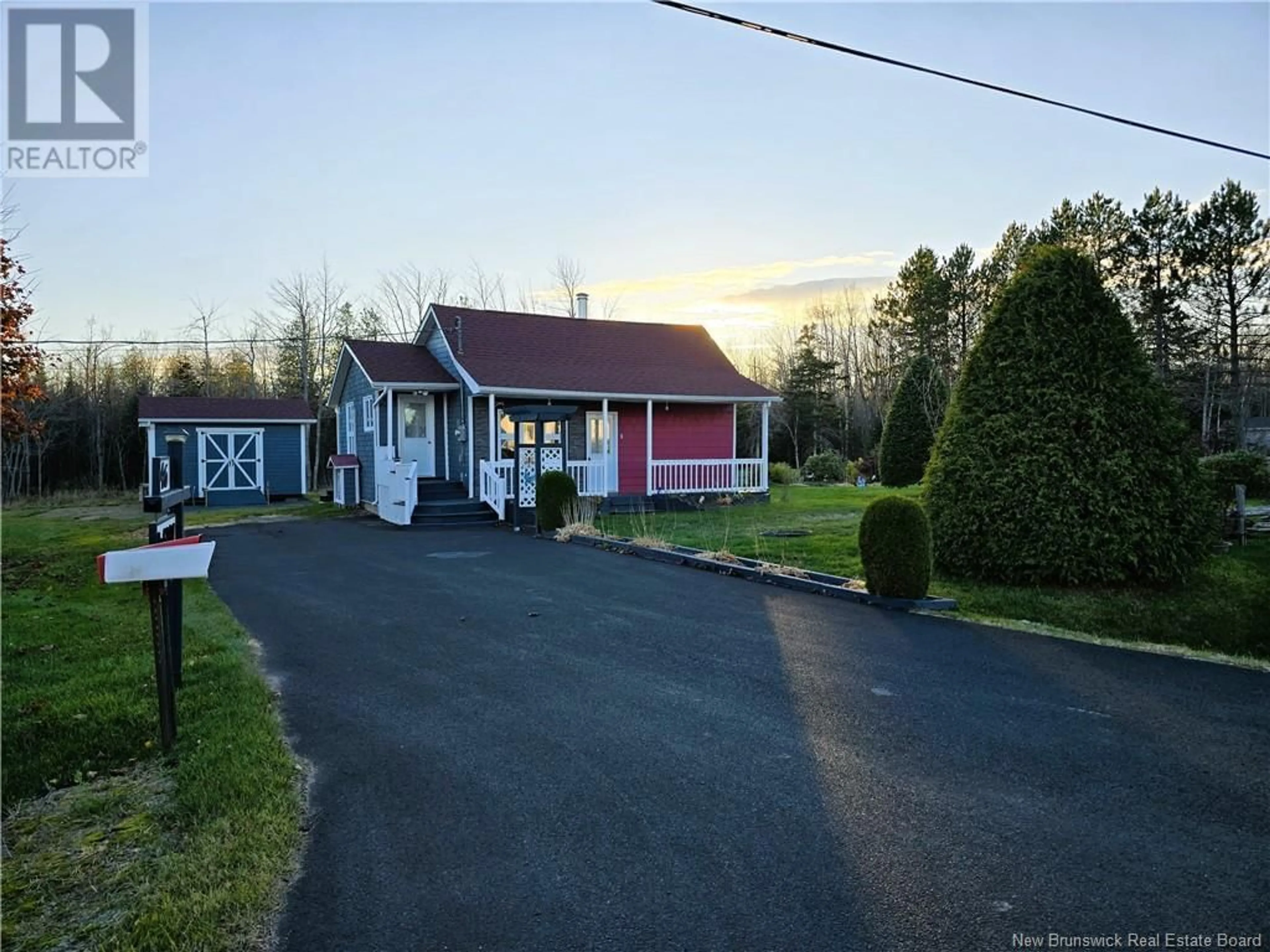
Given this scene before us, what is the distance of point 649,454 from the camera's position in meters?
19.4

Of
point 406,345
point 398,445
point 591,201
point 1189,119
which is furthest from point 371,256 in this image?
point 1189,119

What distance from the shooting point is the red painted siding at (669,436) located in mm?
20672

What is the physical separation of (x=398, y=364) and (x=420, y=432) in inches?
71.9

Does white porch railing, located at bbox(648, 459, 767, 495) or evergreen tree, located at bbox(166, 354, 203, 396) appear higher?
evergreen tree, located at bbox(166, 354, 203, 396)

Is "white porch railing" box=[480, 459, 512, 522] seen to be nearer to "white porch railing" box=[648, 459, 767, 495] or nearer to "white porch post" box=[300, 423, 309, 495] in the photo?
"white porch railing" box=[648, 459, 767, 495]

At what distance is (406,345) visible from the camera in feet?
71.1

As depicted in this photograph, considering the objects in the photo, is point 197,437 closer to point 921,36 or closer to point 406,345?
point 406,345

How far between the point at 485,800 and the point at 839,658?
3.41m

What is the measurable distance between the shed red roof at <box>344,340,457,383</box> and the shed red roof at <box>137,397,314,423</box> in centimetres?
684

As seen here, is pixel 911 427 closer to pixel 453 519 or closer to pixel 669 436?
pixel 669 436

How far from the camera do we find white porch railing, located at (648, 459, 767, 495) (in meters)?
19.9

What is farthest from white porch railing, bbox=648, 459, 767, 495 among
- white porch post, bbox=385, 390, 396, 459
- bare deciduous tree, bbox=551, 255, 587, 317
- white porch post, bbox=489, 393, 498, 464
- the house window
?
bare deciduous tree, bbox=551, 255, 587, 317

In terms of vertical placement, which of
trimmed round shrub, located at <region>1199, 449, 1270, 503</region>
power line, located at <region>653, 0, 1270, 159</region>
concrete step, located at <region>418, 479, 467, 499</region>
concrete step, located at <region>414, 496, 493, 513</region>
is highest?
power line, located at <region>653, 0, 1270, 159</region>

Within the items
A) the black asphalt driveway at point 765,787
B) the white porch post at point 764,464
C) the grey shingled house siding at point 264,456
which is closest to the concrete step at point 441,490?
the white porch post at point 764,464
